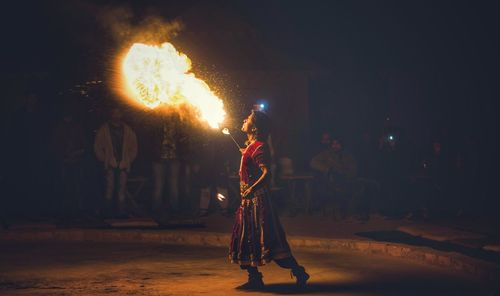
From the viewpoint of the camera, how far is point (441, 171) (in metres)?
19.6

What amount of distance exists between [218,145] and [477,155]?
4968mm

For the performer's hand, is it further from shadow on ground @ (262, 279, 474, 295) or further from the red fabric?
shadow on ground @ (262, 279, 474, 295)

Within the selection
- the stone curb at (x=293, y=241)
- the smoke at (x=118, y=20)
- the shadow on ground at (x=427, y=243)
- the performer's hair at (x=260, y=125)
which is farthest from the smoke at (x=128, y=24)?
the performer's hair at (x=260, y=125)

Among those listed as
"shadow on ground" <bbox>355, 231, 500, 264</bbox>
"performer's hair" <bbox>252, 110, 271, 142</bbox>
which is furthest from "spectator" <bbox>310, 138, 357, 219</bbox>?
"performer's hair" <bbox>252, 110, 271, 142</bbox>

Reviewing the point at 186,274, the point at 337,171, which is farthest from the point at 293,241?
the point at 337,171

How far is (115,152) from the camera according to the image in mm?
18875

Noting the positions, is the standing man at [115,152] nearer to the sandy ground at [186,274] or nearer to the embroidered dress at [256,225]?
the sandy ground at [186,274]

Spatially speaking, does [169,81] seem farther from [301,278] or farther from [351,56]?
[351,56]

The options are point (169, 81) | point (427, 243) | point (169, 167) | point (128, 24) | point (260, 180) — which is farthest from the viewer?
point (128, 24)

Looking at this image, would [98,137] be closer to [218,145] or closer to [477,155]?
[218,145]

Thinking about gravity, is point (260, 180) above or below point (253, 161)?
below

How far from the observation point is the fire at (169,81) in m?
12.7

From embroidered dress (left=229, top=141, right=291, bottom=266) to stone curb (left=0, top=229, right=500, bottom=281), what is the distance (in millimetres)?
→ 2711

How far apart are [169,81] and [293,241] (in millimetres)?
3461
